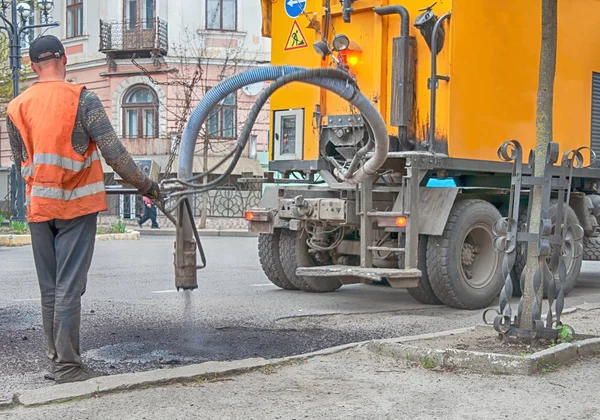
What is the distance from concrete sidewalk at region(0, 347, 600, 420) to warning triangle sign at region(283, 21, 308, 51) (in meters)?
4.89

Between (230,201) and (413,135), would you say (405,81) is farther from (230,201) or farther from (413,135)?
(230,201)

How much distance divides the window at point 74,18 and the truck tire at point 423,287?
27377mm

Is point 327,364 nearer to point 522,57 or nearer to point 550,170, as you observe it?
point 550,170

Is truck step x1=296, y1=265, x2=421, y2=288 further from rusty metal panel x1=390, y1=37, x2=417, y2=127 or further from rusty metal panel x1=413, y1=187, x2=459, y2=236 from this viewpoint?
rusty metal panel x1=390, y1=37, x2=417, y2=127

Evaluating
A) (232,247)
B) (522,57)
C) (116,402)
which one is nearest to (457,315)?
(522,57)

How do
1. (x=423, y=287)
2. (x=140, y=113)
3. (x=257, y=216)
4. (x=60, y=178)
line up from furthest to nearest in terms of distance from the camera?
(x=140, y=113), (x=257, y=216), (x=423, y=287), (x=60, y=178)

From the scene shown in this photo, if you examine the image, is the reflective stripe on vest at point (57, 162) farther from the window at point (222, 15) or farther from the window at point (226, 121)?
the window at point (222, 15)

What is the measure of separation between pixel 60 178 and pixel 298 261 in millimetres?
4990

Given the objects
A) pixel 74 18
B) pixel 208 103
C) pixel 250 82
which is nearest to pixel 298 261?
pixel 250 82

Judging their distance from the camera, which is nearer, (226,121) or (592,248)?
(592,248)

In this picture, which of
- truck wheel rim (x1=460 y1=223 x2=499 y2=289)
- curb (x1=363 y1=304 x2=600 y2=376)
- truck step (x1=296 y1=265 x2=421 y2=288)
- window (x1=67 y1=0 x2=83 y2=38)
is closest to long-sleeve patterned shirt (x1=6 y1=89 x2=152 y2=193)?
curb (x1=363 y1=304 x2=600 y2=376)

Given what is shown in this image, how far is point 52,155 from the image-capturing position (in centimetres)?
496

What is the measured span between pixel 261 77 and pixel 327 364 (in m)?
1.88

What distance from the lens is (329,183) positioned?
9344 millimetres
